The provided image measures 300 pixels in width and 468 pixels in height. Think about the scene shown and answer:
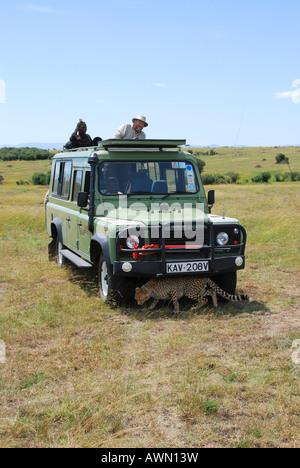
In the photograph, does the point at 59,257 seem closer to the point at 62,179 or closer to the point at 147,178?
the point at 62,179

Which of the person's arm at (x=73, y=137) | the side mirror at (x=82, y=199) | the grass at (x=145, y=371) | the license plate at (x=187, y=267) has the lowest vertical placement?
the grass at (x=145, y=371)

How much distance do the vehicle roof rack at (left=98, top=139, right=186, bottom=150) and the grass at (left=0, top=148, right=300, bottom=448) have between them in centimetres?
211

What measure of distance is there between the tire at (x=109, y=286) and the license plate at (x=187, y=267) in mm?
666

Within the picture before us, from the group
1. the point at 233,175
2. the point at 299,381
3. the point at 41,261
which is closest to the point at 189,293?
the point at 299,381

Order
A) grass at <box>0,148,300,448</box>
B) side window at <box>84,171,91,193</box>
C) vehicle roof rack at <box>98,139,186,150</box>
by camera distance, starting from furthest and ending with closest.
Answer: side window at <box>84,171,91,193</box>
vehicle roof rack at <box>98,139,186,150</box>
grass at <box>0,148,300,448</box>

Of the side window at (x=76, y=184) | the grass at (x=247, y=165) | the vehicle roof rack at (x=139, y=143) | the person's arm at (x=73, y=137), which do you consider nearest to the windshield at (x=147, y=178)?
the vehicle roof rack at (x=139, y=143)

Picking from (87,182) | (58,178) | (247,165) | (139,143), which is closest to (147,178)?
(139,143)

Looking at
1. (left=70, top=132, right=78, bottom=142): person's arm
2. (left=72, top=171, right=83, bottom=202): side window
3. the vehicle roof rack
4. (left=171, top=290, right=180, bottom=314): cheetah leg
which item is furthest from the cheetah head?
(left=70, top=132, right=78, bottom=142): person's arm

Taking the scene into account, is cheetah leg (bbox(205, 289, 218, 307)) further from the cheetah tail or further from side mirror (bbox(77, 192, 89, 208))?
side mirror (bbox(77, 192, 89, 208))

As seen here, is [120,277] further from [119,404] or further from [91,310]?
[119,404]

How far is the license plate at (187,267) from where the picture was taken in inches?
247

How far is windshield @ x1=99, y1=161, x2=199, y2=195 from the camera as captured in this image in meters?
7.39

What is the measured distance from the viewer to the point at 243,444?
3.36m

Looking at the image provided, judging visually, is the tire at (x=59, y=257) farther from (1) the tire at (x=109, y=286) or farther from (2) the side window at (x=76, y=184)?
(1) the tire at (x=109, y=286)
